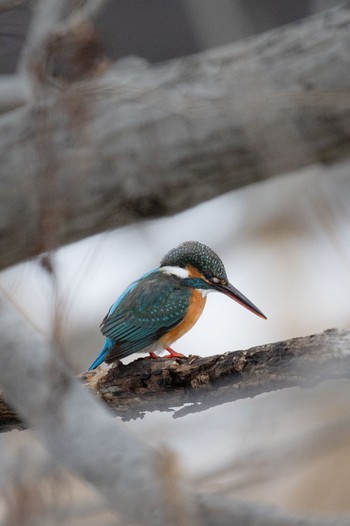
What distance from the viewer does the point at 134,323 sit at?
2516mm

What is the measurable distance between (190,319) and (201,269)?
16cm

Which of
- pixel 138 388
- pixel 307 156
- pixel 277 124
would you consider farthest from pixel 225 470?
pixel 307 156

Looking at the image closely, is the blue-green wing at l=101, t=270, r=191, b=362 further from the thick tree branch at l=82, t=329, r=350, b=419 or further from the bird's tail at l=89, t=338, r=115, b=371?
the thick tree branch at l=82, t=329, r=350, b=419

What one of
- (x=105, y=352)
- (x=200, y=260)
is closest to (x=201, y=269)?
(x=200, y=260)

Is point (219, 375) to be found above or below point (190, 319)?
below

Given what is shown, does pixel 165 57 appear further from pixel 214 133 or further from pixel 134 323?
pixel 134 323

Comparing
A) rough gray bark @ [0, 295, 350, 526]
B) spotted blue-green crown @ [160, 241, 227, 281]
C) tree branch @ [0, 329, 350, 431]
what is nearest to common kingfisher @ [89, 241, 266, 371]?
spotted blue-green crown @ [160, 241, 227, 281]

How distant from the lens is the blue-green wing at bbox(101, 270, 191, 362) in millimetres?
2441

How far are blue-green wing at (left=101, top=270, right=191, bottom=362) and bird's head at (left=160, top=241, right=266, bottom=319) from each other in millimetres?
42

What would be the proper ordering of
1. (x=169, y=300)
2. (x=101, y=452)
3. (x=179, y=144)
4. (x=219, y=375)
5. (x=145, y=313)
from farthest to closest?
(x=179, y=144)
(x=169, y=300)
(x=145, y=313)
(x=219, y=375)
(x=101, y=452)

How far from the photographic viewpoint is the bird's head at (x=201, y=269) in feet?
8.91

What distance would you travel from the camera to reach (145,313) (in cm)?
259

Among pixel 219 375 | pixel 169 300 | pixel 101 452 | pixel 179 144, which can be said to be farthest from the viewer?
A: pixel 179 144

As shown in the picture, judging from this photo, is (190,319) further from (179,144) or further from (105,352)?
(179,144)
